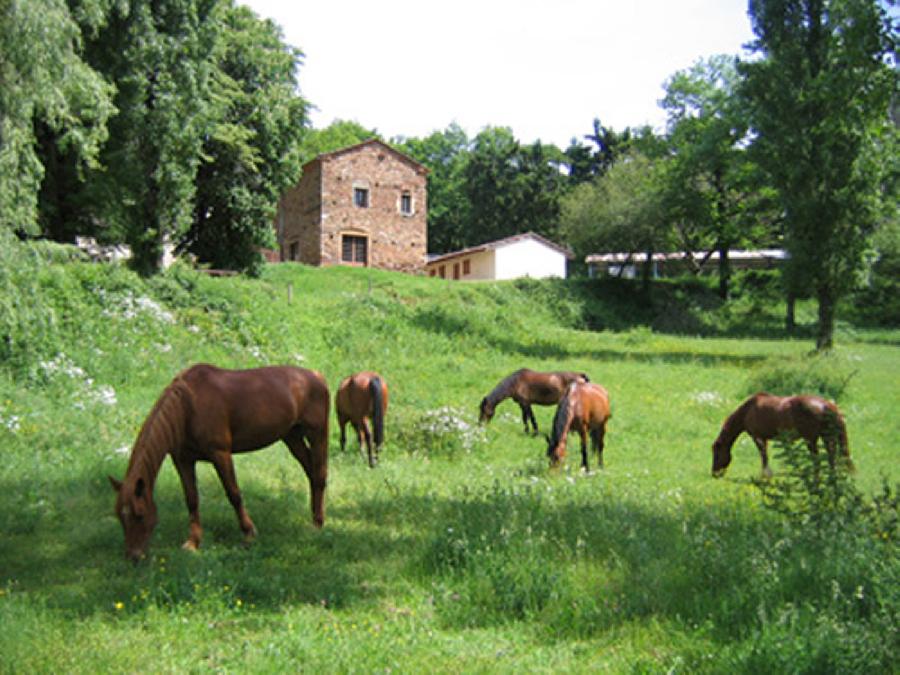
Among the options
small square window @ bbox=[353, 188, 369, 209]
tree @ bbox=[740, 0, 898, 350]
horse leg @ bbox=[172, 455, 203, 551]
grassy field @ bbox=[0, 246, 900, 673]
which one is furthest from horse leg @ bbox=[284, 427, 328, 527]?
small square window @ bbox=[353, 188, 369, 209]

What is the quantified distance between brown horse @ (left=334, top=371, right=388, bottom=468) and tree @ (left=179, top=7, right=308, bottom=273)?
18.3 meters

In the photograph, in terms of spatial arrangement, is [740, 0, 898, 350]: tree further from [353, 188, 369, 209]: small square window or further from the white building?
[353, 188, 369, 209]: small square window

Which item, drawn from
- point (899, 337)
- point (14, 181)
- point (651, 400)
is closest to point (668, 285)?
point (899, 337)

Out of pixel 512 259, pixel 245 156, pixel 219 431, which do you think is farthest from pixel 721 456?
pixel 512 259

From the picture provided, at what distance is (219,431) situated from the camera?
7.70 metres

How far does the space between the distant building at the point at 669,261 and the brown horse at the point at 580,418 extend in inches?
1354

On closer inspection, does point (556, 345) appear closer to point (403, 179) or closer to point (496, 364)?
point (496, 364)

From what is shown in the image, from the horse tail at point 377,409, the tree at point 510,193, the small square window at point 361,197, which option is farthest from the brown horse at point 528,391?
the tree at point 510,193

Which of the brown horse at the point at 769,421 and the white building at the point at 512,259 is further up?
the white building at the point at 512,259

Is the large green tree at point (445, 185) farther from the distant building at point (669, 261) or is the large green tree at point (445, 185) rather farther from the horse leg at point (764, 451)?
the horse leg at point (764, 451)

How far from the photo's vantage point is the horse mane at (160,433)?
23.6 feet

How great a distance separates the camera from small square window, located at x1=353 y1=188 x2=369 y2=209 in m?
48.1

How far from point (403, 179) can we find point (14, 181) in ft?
129

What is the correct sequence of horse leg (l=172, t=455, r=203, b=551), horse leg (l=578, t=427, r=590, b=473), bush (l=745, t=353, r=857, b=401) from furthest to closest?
bush (l=745, t=353, r=857, b=401) → horse leg (l=578, t=427, r=590, b=473) → horse leg (l=172, t=455, r=203, b=551)
